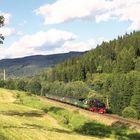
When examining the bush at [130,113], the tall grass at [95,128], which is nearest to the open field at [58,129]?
the tall grass at [95,128]

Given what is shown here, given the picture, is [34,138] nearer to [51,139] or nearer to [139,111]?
[51,139]

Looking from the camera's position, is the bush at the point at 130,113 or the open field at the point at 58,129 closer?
the open field at the point at 58,129

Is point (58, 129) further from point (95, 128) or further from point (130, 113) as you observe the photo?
point (130, 113)

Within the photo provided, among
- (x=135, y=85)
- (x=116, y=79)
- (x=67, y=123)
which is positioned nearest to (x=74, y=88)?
(x=116, y=79)

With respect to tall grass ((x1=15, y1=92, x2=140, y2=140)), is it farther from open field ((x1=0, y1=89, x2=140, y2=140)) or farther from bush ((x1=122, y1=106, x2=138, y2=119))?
bush ((x1=122, y1=106, x2=138, y2=119))

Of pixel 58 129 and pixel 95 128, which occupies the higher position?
pixel 58 129

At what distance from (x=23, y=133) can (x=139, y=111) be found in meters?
90.5

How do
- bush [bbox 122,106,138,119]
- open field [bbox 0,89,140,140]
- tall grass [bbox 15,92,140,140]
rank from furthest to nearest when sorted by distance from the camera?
1. bush [bbox 122,106,138,119]
2. tall grass [bbox 15,92,140,140]
3. open field [bbox 0,89,140,140]

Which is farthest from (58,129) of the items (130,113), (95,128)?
(130,113)

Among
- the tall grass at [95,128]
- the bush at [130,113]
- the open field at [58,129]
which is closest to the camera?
the open field at [58,129]

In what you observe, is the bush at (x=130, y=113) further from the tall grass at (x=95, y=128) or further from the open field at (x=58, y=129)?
the tall grass at (x=95, y=128)

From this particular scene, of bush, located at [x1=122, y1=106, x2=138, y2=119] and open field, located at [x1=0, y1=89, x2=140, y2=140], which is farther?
bush, located at [x1=122, y1=106, x2=138, y2=119]

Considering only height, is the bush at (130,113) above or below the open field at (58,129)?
below

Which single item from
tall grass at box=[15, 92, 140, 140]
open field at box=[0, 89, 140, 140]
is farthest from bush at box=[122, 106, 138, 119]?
tall grass at box=[15, 92, 140, 140]
